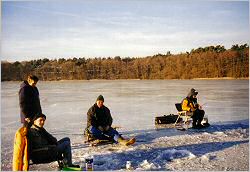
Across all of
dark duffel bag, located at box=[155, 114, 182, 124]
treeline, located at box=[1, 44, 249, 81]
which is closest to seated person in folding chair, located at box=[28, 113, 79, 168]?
dark duffel bag, located at box=[155, 114, 182, 124]

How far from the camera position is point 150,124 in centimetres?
861

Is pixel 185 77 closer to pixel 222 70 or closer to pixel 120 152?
pixel 222 70

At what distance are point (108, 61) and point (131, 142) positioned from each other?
93.0 feet

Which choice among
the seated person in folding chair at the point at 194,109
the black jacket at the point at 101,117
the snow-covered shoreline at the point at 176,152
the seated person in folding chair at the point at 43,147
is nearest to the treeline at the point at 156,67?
the seated person in folding chair at the point at 194,109

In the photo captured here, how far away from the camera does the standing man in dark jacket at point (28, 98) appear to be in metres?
5.83

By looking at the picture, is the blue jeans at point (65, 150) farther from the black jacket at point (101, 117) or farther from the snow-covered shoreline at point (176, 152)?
the black jacket at point (101, 117)

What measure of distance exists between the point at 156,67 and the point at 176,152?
29.5 metres

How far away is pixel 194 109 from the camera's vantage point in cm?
830

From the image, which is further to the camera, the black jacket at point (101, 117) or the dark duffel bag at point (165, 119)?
the dark duffel bag at point (165, 119)

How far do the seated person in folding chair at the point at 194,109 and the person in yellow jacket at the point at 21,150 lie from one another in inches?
183

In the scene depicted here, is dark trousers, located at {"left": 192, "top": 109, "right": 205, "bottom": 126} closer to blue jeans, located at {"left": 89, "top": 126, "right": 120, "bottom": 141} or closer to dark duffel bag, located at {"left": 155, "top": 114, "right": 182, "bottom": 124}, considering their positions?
dark duffel bag, located at {"left": 155, "top": 114, "right": 182, "bottom": 124}

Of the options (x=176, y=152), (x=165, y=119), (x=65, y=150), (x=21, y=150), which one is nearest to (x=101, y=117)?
(x=176, y=152)

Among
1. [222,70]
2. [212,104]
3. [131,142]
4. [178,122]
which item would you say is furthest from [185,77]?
[131,142]

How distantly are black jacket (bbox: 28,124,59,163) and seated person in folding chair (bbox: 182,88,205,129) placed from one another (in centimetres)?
424
